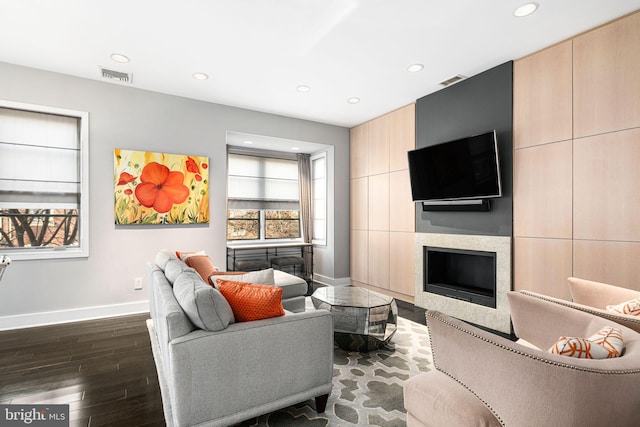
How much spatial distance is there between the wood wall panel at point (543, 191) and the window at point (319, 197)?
327cm

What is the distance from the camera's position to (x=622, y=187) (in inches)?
101

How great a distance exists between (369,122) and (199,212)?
3025mm

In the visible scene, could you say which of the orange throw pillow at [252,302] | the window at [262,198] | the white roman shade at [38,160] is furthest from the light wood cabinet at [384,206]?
the white roman shade at [38,160]

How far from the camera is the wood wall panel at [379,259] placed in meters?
4.90

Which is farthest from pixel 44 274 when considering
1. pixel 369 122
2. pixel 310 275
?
pixel 369 122

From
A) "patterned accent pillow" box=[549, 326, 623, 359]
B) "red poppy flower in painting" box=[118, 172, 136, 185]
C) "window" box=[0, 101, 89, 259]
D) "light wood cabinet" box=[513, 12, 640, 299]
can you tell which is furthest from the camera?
"red poppy flower in painting" box=[118, 172, 136, 185]

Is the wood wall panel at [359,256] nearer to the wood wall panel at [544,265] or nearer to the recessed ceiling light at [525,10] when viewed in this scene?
the wood wall panel at [544,265]

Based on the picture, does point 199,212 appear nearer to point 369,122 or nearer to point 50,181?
point 50,181

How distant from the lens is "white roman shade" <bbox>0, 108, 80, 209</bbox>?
346 centimetres

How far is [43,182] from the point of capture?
3.62m

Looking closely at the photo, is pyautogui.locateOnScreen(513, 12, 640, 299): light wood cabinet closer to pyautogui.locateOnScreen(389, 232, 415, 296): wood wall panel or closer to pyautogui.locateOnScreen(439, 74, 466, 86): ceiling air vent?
pyautogui.locateOnScreen(439, 74, 466, 86): ceiling air vent

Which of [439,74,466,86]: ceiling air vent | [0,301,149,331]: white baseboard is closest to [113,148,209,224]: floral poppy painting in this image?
[0,301,149,331]: white baseboard

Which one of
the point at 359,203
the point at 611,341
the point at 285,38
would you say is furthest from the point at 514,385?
the point at 359,203

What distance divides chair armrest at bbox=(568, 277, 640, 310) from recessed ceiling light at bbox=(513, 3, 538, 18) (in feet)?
6.72
